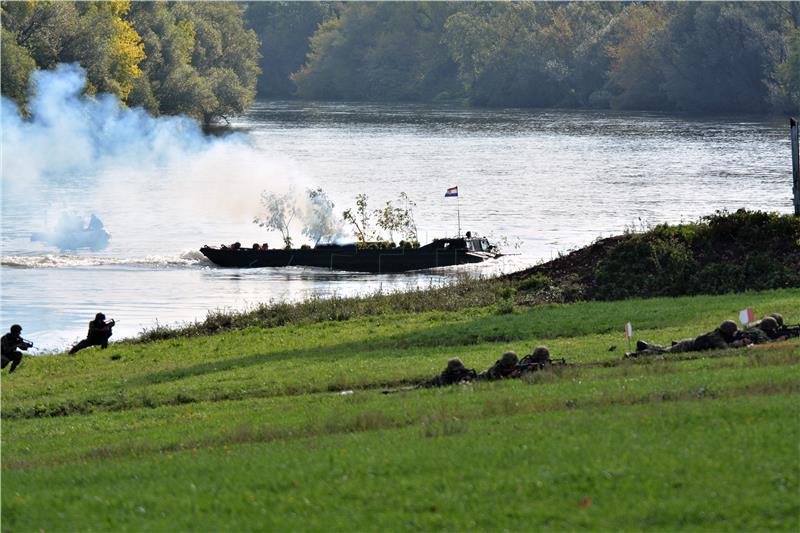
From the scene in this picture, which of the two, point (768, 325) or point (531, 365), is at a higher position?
point (768, 325)

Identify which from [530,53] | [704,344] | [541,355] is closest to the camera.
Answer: [541,355]

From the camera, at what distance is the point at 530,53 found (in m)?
184

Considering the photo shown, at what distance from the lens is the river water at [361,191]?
2108 inches

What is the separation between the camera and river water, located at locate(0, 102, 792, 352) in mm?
53531

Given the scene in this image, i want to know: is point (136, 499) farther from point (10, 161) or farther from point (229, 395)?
point (10, 161)

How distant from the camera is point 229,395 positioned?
1017 inches

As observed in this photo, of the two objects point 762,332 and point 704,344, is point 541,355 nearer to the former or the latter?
point 704,344

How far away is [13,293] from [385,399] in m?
33.4

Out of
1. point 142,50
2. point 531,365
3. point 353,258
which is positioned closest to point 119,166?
point 142,50

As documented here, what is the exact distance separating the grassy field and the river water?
46.6ft

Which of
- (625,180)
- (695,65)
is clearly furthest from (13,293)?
(695,65)

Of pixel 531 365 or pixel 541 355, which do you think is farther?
pixel 541 355

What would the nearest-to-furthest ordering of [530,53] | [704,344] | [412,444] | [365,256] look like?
[412,444]
[704,344]
[365,256]
[530,53]

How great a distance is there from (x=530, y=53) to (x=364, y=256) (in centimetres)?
12917
